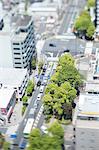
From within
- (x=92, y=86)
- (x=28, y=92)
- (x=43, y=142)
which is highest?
(x=92, y=86)

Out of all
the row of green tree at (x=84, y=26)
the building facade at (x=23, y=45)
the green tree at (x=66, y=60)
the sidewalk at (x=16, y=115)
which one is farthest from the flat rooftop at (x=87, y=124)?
the row of green tree at (x=84, y=26)

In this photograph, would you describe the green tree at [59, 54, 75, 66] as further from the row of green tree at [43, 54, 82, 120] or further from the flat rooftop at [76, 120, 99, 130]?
the flat rooftop at [76, 120, 99, 130]

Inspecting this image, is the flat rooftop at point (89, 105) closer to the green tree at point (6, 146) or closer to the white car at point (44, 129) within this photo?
the white car at point (44, 129)

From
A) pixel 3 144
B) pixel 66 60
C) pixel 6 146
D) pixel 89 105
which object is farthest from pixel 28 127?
pixel 66 60

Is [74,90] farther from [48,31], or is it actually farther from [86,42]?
[48,31]

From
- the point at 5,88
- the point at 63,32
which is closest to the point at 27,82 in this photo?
the point at 5,88

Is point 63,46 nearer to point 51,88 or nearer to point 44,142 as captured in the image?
point 51,88

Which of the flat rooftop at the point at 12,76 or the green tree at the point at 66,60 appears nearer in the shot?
the flat rooftop at the point at 12,76
